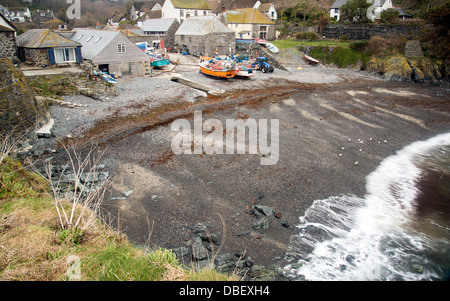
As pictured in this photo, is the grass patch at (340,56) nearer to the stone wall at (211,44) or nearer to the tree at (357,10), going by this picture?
the tree at (357,10)

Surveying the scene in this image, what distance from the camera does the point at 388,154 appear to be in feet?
55.1

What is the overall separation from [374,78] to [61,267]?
135ft

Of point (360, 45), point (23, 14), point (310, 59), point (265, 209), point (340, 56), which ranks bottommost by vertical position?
point (265, 209)

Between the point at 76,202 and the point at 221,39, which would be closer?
the point at 76,202

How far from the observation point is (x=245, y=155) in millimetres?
15773

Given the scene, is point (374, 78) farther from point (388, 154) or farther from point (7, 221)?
point (7, 221)

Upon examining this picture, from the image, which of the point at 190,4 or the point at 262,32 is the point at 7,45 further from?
the point at 190,4

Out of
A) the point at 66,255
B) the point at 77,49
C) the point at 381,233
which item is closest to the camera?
the point at 66,255

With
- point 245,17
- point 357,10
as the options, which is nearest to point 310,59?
point 357,10

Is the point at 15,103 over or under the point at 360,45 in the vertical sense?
under

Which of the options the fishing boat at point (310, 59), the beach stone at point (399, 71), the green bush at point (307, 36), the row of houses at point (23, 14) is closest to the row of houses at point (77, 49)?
the fishing boat at point (310, 59)

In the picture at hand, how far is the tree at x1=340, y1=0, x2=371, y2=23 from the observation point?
1811 inches

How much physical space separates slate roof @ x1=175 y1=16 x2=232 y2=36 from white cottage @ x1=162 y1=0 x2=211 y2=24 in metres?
15.8

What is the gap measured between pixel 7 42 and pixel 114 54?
31.7 feet
